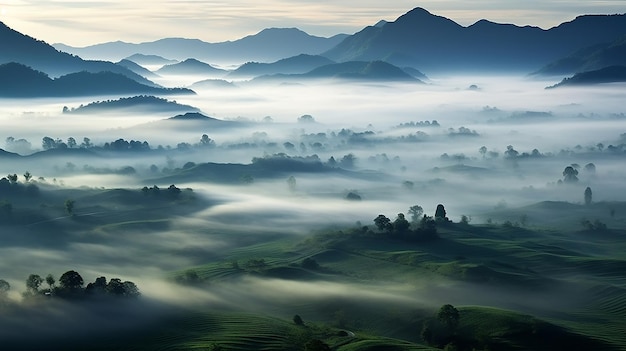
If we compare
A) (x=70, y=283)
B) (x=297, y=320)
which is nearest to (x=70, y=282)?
(x=70, y=283)

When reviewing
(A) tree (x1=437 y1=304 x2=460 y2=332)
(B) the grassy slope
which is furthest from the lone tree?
(A) tree (x1=437 y1=304 x2=460 y2=332)

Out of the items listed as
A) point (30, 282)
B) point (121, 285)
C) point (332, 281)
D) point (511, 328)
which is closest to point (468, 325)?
point (511, 328)

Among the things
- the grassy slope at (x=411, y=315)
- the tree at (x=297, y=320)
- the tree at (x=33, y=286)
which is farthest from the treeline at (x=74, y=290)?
the tree at (x=297, y=320)

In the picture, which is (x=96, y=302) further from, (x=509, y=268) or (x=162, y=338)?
(x=509, y=268)

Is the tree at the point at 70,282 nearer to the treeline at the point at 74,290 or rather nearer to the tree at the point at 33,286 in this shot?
the treeline at the point at 74,290

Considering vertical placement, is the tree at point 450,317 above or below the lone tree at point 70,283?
below

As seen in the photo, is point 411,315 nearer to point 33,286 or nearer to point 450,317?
point 450,317

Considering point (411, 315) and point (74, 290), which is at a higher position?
point (74, 290)

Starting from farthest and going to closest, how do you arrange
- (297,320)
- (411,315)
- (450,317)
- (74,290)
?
(411,315)
(74,290)
(297,320)
(450,317)

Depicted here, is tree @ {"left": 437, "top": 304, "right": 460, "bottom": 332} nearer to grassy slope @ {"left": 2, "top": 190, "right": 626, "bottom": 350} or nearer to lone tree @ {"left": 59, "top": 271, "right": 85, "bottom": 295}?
grassy slope @ {"left": 2, "top": 190, "right": 626, "bottom": 350}
